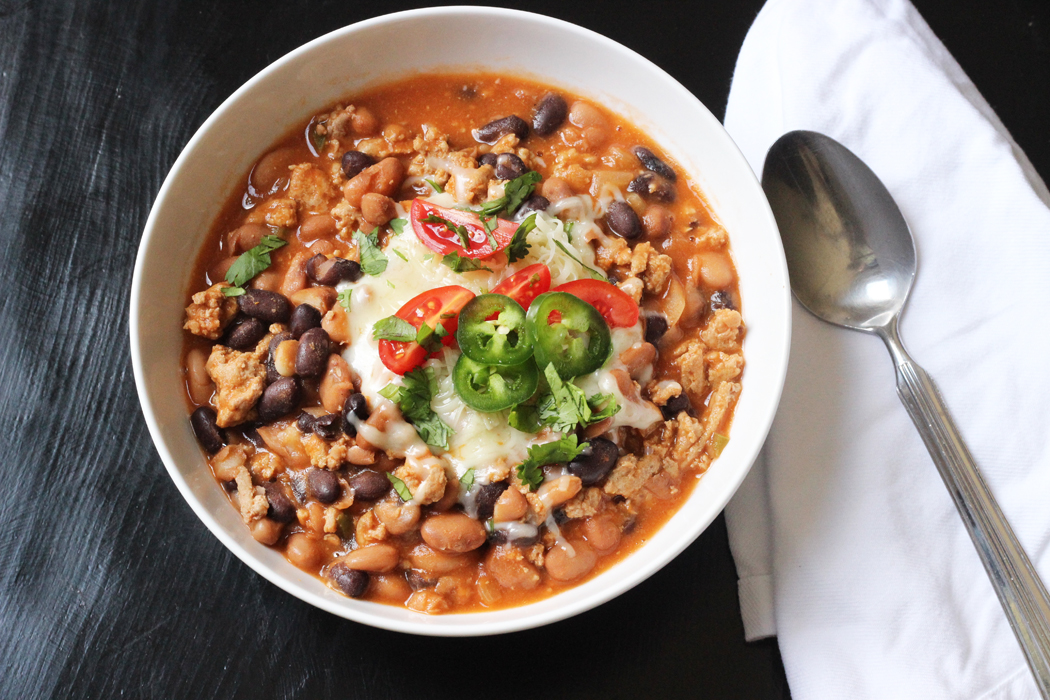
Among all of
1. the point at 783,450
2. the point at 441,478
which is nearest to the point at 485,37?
the point at 441,478

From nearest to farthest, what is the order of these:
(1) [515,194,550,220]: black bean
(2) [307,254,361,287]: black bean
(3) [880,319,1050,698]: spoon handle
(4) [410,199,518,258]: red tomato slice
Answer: (3) [880,319,1050,698]: spoon handle, (4) [410,199,518,258]: red tomato slice, (2) [307,254,361,287]: black bean, (1) [515,194,550,220]: black bean

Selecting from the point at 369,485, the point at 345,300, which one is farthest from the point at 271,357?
the point at 369,485

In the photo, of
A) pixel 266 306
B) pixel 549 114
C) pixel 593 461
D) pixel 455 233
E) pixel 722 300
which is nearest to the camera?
pixel 593 461

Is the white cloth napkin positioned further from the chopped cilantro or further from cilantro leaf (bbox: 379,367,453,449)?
the chopped cilantro

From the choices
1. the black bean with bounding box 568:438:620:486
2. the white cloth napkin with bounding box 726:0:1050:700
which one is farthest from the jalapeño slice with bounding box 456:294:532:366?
the white cloth napkin with bounding box 726:0:1050:700

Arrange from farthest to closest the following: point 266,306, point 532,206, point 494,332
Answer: point 532,206 → point 266,306 → point 494,332

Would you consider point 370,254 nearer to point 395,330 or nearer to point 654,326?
point 395,330

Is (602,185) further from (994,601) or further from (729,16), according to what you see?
(994,601)
